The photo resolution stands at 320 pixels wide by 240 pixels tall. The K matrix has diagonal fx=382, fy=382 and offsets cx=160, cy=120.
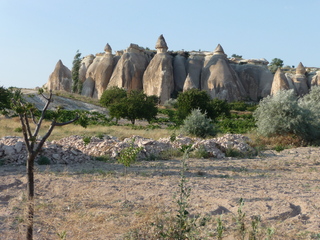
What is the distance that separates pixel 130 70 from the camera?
42.9 metres

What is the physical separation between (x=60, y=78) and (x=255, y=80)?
2335 centimetres

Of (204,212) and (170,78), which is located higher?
(170,78)

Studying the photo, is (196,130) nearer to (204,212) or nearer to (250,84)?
(204,212)

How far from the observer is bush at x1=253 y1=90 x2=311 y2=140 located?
14.6 m

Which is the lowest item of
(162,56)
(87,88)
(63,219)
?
(63,219)

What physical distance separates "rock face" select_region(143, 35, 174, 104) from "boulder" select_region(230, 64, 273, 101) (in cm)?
932

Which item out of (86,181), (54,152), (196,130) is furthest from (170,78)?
(86,181)

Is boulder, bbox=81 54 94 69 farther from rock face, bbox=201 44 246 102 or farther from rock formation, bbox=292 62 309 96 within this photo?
rock formation, bbox=292 62 309 96

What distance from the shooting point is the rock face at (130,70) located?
4291 centimetres

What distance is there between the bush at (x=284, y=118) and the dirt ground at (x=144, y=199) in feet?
19.9

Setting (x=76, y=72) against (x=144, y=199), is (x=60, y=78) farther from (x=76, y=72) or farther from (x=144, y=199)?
(x=144, y=199)

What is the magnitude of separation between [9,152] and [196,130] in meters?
8.14

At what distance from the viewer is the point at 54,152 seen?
9750 mm

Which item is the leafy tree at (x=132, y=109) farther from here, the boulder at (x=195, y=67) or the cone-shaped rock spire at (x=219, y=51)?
the cone-shaped rock spire at (x=219, y=51)
